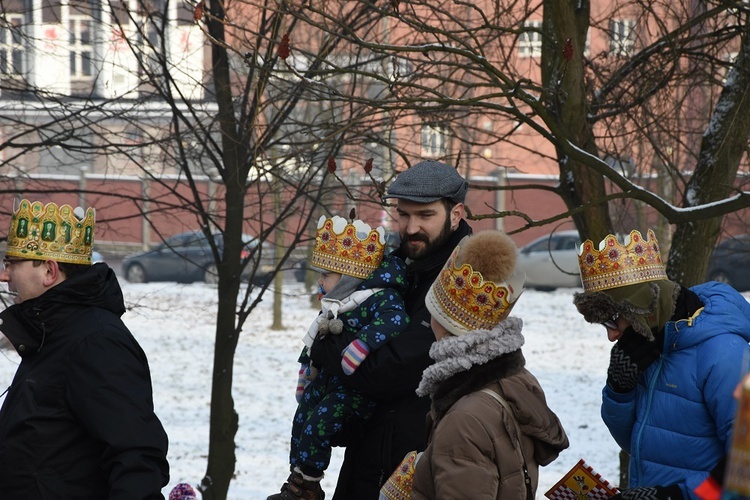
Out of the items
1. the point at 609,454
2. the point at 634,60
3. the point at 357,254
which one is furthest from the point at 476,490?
the point at 609,454

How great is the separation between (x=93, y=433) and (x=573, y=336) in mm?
14292

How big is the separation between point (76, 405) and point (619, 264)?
6.17ft

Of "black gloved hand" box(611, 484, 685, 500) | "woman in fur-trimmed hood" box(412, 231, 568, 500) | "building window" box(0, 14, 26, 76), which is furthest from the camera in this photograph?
"building window" box(0, 14, 26, 76)

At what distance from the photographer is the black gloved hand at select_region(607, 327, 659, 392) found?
11.1 ft

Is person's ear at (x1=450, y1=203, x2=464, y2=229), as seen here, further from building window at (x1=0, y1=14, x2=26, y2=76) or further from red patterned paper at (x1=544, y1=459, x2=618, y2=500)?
building window at (x1=0, y1=14, x2=26, y2=76)

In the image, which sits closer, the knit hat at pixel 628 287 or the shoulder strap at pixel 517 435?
the shoulder strap at pixel 517 435

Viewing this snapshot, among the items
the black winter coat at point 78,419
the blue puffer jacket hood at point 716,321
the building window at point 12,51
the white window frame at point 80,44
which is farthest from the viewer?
the white window frame at point 80,44

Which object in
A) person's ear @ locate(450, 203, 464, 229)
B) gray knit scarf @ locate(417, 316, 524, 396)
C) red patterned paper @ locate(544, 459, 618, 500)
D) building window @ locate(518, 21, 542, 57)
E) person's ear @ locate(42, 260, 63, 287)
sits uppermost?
building window @ locate(518, 21, 542, 57)

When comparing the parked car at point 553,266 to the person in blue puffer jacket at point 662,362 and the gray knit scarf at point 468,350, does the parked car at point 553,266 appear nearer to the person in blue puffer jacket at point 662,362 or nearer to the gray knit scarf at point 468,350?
the person in blue puffer jacket at point 662,362

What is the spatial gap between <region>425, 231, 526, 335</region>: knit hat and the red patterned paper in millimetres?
734

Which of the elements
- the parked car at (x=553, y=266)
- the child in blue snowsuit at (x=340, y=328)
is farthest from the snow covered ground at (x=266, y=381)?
the child in blue snowsuit at (x=340, y=328)

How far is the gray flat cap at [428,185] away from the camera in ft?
11.6

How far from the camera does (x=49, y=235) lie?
3.22m

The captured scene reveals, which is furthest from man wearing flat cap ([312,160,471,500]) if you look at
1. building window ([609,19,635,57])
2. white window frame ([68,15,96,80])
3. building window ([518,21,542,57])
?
white window frame ([68,15,96,80])
